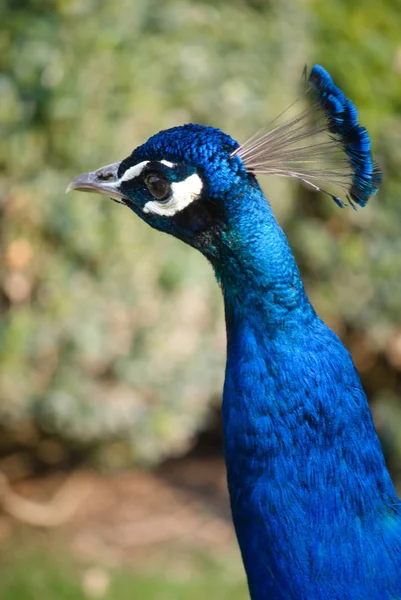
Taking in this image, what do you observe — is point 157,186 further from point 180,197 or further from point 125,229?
point 125,229

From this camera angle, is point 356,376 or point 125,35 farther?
point 125,35

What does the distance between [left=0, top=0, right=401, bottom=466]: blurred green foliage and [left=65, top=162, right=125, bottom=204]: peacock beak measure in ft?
3.88

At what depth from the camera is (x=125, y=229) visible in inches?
111

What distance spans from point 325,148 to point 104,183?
0.38 m

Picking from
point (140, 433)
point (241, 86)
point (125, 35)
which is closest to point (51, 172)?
point (125, 35)

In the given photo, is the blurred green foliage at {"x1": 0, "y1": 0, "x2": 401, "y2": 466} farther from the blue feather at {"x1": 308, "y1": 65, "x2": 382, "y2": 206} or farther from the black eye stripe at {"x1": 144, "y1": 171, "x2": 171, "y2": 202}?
the blue feather at {"x1": 308, "y1": 65, "x2": 382, "y2": 206}

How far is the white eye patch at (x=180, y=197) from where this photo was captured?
141 centimetres

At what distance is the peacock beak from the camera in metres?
1.56

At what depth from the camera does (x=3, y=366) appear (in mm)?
2857

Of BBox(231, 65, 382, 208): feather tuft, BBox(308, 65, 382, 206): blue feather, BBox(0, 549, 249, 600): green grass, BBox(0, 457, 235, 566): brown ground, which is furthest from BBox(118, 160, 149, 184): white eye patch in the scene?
BBox(0, 457, 235, 566): brown ground

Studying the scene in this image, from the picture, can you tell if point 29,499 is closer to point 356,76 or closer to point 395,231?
point 395,231

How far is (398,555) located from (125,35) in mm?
1932

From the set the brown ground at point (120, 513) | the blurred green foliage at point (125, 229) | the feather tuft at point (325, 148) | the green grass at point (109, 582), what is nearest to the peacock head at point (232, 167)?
the feather tuft at point (325, 148)

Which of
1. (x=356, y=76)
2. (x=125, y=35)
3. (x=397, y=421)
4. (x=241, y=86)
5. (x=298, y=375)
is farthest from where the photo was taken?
(x=356, y=76)
